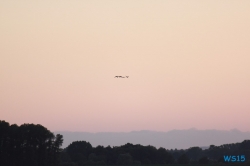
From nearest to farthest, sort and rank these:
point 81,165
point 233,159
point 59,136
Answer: point 233,159 < point 59,136 < point 81,165

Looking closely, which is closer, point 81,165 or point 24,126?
point 24,126

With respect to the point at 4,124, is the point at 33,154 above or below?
below

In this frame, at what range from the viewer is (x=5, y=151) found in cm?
16275

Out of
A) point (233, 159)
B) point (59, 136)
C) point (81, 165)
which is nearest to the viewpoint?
point (233, 159)

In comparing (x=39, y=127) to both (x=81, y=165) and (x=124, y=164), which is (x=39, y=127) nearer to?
(x=81, y=165)

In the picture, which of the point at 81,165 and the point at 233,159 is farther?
the point at 81,165

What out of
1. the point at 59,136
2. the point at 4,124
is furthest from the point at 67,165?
the point at 4,124

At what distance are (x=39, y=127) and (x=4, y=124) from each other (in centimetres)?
1137

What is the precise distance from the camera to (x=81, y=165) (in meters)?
192

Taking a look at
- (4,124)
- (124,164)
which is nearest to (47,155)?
(4,124)

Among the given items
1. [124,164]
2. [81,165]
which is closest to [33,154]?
[81,165]

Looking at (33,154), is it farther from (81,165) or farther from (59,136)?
(81,165)

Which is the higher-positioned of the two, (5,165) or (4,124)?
(4,124)

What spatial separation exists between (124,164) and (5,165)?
5481 centimetres
